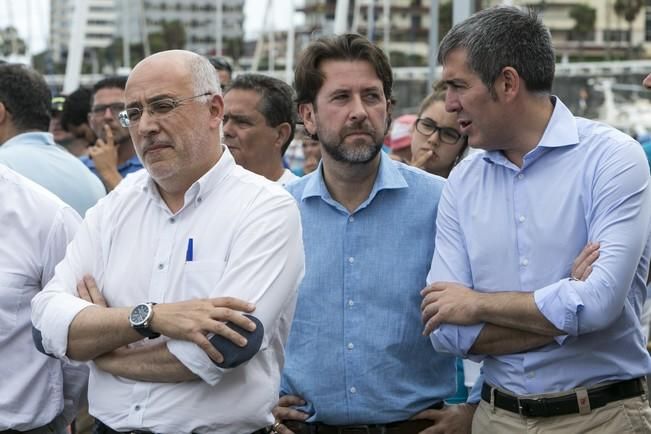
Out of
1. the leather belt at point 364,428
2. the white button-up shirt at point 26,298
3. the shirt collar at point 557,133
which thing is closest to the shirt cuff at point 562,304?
the shirt collar at point 557,133

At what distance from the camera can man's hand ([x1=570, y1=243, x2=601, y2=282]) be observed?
3.57 meters

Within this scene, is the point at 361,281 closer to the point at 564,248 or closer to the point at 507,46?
the point at 564,248

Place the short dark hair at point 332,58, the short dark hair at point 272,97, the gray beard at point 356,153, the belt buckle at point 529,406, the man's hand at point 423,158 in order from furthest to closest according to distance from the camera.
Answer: the short dark hair at point 272,97 < the man's hand at point 423,158 < the short dark hair at point 332,58 < the gray beard at point 356,153 < the belt buckle at point 529,406

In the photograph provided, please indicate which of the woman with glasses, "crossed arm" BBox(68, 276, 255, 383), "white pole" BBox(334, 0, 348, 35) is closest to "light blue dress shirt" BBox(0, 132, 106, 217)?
the woman with glasses

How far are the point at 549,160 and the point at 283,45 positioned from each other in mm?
74447

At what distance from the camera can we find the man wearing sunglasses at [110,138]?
7461 mm

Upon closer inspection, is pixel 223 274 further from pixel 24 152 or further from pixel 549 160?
pixel 24 152

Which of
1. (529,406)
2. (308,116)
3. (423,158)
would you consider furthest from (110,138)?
(529,406)

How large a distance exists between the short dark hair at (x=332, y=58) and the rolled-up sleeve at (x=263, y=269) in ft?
2.85

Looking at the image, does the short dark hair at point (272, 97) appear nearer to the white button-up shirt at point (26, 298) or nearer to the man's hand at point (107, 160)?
the white button-up shirt at point (26, 298)

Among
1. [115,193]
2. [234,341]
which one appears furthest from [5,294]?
[234,341]

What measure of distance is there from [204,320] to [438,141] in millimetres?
2424

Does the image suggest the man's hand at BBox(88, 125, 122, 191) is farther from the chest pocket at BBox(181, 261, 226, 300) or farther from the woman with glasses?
the chest pocket at BBox(181, 261, 226, 300)

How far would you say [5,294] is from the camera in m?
4.27
